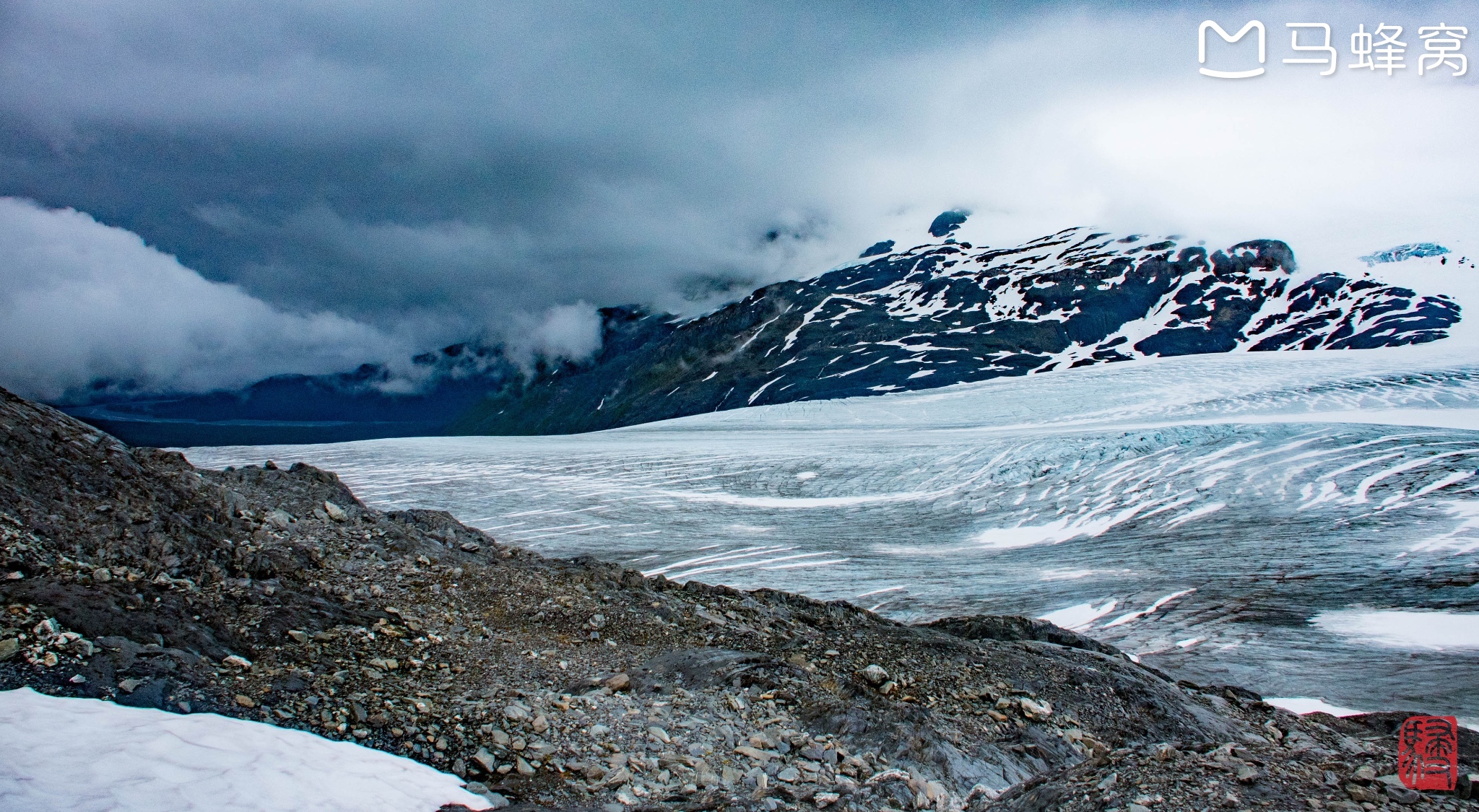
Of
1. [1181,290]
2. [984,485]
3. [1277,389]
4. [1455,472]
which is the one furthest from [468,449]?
[1181,290]

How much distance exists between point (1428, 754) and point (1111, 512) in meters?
17.8

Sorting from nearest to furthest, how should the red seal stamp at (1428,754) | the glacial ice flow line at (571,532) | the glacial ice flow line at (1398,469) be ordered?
the red seal stamp at (1428,754) → the glacial ice flow line at (571,532) → the glacial ice flow line at (1398,469)

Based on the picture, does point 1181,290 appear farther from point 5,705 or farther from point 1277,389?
point 5,705

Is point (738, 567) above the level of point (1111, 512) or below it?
below

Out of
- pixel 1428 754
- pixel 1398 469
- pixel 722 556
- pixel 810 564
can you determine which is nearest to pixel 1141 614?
pixel 810 564

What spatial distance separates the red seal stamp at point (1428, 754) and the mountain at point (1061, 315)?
7866 cm

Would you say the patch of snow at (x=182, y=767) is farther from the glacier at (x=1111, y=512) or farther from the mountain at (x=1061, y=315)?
the mountain at (x=1061, y=315)

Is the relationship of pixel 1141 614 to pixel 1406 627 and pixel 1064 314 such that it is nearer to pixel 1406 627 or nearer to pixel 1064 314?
pixel 1406 627

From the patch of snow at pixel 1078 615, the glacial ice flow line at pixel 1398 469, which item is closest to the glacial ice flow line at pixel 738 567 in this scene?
the patch of snow at pixel 1078 615

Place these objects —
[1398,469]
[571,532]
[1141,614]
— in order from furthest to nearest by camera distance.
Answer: [1398,469]
[571,532]
[1141,614]

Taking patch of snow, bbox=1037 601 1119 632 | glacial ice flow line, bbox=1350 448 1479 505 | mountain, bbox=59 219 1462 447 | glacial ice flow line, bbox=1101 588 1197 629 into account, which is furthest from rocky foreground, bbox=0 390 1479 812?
mountain, bbox=59 219 1462 447

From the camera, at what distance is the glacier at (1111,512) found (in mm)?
12664

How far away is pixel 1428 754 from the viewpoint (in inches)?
233

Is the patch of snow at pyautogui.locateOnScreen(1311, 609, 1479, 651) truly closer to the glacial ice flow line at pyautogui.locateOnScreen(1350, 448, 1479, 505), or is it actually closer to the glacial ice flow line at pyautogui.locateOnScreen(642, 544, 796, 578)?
the glacial ice flow line at pyautogui.locateOnScreen(1350, 448, 1479, 505)
